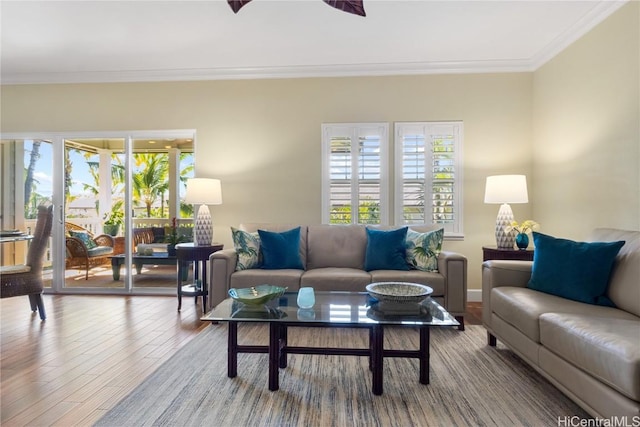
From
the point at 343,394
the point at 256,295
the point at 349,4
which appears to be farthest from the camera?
the point at 256,295

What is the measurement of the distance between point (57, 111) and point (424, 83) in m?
4.58

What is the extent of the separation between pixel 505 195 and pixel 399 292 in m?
1.95

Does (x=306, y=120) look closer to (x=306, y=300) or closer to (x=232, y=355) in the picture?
(x=306, y=300)

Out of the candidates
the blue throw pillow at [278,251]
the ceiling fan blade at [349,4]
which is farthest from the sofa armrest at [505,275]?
the ceiling fan blade at [349,4]

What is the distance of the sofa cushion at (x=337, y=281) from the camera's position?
3104 millimetres

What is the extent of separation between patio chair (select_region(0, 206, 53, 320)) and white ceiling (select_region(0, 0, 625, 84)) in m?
1.76

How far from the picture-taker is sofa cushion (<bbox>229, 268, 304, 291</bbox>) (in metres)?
3.17

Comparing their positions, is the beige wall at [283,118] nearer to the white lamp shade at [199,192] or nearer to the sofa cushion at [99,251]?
the white lamp shade at [199,192]

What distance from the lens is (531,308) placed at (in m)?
2.11

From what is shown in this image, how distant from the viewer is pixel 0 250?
4.42 metres

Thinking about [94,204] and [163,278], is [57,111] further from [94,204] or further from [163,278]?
[163,278]

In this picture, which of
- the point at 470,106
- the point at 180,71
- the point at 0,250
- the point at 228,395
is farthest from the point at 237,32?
the point at 0,250

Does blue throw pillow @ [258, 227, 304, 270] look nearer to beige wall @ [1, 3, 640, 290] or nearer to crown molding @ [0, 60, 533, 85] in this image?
beige wall @ [1, 3, 640, 290]

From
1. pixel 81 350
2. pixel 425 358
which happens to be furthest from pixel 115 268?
pixel 425 358
